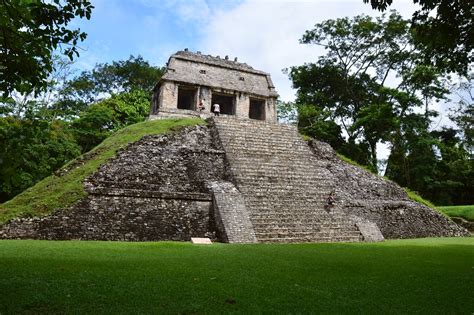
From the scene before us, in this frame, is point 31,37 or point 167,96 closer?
point 31,37

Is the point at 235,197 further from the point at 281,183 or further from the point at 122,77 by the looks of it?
the point at 122,77

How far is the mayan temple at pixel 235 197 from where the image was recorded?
9.75m

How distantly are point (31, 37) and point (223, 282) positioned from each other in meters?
3.39

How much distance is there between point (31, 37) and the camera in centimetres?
418

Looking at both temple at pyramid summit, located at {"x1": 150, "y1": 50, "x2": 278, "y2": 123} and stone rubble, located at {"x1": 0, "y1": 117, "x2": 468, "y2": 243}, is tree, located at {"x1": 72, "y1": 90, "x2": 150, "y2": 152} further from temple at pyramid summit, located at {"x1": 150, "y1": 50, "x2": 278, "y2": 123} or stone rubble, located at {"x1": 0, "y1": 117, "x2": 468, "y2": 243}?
stone rubble, located at {"x1": 0, "y1": 117, "x2": 468, "y2": 243}

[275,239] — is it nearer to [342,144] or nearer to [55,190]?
[55,190]

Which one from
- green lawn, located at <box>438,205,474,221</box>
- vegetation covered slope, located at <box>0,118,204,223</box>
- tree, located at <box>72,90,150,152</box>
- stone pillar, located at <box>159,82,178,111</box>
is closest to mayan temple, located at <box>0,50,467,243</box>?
vegetation covered slope, located at <box>0,118,204,223</box>

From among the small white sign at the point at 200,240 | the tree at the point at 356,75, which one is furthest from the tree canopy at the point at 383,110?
the small white sign at the point at 200,240

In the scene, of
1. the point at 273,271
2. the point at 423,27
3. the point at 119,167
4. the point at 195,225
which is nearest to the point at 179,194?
the point at 195,225

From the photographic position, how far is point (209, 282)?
14.6 feet

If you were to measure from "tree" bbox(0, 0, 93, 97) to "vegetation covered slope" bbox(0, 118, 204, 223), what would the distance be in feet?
19.4

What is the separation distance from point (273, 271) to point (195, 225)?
523 cm

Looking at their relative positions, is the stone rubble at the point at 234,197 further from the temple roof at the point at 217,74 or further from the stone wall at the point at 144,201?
the temple roof at the point at 217,74

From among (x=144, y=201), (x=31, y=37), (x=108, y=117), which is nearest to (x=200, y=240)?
(x=144, y=201)
